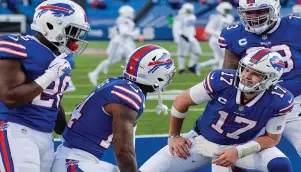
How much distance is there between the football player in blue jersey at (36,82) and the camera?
3799 mm

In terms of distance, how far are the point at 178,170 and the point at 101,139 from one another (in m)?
0.90

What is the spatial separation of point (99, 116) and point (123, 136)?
23cm

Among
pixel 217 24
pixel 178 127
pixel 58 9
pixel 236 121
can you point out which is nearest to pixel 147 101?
pixel 217 24

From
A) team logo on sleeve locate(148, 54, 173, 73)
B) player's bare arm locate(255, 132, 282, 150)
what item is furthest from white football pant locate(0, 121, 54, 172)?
player's bare arm locate(255, 132, 282, 150)

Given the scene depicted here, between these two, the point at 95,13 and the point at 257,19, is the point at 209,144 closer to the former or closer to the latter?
the point at 257,19

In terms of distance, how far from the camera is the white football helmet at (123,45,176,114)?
3.96 meters

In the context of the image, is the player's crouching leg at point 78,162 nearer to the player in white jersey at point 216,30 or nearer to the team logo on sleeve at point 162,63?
the team logo on sleeve at point 162,63

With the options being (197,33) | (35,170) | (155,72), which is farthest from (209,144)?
(197,33)

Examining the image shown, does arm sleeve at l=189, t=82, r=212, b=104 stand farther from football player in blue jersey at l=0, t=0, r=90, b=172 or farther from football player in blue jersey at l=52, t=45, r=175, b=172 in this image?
football player in blue jersey at l=0, t=0, r=90, b=172

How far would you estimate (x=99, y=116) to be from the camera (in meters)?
3.82

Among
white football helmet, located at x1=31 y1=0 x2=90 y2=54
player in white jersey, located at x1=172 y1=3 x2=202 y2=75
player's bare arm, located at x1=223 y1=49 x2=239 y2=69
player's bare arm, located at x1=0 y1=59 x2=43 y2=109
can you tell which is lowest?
player in white jersey, located at x1=172 y1=3 x2=202 y2=75

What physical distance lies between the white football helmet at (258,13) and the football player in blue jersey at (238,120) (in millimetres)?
681

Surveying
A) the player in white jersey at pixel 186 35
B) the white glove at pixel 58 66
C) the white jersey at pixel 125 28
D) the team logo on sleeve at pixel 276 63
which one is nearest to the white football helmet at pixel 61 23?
the white glove at pixel 58 66

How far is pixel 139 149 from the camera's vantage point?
6.58 meters
